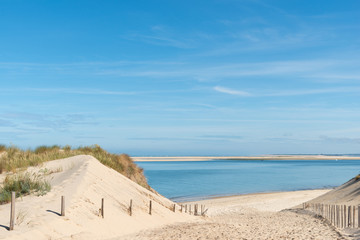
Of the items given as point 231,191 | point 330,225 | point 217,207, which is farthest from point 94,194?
point 231,191

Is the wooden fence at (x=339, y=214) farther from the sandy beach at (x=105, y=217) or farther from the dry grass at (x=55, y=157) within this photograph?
the dry grass at (x=55, y=157)

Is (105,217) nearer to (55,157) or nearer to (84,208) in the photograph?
(84,208)

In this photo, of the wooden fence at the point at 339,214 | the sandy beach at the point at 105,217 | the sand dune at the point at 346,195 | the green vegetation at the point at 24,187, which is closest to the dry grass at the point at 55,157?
the sandy beach at the point at 105,217

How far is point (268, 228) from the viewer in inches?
730

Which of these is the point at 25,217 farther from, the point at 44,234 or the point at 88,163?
the point at 88,163

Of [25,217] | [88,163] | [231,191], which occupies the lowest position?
[231,191]

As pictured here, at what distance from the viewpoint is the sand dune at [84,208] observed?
1212cm

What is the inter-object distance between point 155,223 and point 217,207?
1617 cm

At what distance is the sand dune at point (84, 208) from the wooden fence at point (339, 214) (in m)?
8.37

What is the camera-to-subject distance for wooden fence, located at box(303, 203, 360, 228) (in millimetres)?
19094

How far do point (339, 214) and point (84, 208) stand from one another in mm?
14557

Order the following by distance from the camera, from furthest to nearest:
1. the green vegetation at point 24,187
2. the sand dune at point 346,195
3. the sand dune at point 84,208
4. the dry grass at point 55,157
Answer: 1. the sand dune at point 346,195
2. the dry grass at point 55,157
3. the green vegetation at point 24,187
4. the sand dune at point 84,208

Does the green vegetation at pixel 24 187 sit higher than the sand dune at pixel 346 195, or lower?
higher

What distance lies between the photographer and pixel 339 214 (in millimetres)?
21062
